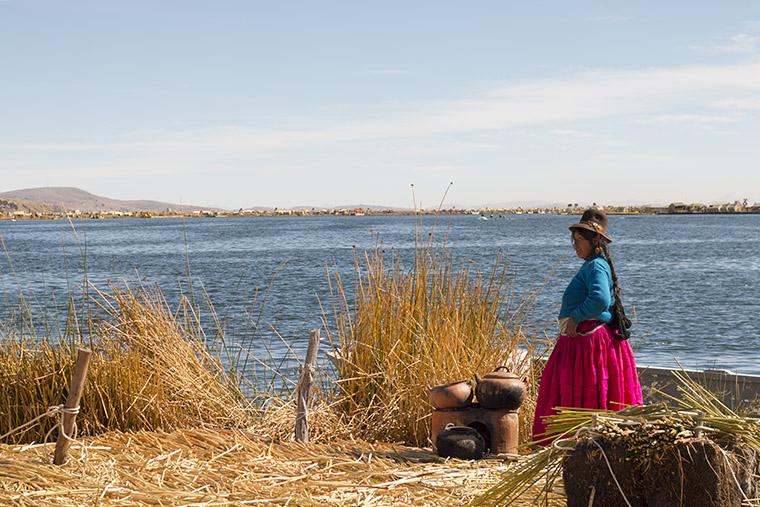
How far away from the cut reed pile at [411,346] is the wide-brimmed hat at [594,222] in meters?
1.19

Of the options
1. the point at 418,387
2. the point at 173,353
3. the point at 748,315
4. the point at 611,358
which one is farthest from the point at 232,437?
the point at 748,315

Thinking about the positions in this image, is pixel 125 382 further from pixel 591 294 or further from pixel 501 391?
pixel 591 294

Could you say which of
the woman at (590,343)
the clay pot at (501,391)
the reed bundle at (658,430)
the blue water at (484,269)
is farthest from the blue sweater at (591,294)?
the reed bundle at (658,430)

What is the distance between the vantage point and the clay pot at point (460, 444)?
548 cm

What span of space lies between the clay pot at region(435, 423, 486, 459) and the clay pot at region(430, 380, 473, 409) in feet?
0.63

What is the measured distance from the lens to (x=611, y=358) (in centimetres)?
581

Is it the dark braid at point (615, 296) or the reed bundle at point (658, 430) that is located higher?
the dark braid at point (615, 296)

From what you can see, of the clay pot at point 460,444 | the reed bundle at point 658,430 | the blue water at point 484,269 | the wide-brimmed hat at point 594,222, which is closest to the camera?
the reed bundle at point 658,430

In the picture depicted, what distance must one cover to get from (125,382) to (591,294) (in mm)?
2976

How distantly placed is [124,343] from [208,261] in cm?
3950

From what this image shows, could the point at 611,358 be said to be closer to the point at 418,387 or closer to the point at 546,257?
the point at 418,387

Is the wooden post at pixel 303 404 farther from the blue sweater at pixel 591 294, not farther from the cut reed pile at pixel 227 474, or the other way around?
the blue sweater at pixel 591 294

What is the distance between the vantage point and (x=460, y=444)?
5.49 metres

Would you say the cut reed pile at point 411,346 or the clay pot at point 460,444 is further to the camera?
the cut reed pile at point 411,346
